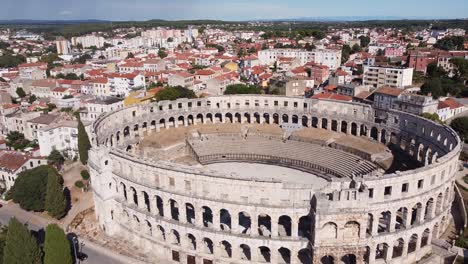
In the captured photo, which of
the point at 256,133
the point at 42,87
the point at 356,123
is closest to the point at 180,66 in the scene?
the point at 42,87

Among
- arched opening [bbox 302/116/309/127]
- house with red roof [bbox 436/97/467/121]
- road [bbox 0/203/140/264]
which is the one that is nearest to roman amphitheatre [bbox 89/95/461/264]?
road [bbox 0/203/140/264]

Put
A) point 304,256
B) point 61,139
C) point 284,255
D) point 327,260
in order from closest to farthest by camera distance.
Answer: point 327,260
point 304,256
point 284,255
point 61,139

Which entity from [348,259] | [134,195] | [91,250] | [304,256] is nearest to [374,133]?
[348,259]

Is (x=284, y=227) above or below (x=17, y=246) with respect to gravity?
below

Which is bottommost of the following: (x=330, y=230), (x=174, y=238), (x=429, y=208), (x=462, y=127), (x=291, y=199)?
(x=174, y=238)

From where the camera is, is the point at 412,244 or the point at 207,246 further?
the point at 207,246

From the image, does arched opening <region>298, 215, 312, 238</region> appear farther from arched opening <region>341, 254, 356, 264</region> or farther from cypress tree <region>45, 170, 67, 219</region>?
cypress tree <region>45, 170, 67, 219</region>

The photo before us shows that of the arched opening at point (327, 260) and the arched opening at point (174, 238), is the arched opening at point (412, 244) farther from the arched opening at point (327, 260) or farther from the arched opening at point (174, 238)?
the arched opening at point (174, 238)

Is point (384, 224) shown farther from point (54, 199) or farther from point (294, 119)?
point (54, 199)
